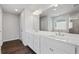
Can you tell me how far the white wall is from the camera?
5.15 metres

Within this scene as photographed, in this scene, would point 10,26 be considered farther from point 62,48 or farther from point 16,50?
point 62,48

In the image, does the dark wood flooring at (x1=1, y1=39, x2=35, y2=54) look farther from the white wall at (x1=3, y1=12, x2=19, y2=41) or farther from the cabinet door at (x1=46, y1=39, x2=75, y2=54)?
the white wall at (x1=3, y1=12, x2=19, y2=41)

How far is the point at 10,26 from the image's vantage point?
18.0ft

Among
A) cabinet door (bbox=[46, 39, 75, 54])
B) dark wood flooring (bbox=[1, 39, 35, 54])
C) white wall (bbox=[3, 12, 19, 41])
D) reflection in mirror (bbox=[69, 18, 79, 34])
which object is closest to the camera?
cabinet door (bbox=[46, 39, 75, 54])

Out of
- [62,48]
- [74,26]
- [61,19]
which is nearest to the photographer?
[62,48]

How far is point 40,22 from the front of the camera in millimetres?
2756

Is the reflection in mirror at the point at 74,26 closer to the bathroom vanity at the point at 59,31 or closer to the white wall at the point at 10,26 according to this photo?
the bathroom vanity at the point at 59,31

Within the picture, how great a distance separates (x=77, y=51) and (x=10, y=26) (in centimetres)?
519

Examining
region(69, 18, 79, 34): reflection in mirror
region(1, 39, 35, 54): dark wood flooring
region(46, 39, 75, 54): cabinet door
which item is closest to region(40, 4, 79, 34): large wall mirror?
region(69, 18, 79, 34): reflection in mirror

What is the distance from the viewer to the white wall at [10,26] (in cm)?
515

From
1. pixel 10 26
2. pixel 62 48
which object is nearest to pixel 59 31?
pixel 62 48

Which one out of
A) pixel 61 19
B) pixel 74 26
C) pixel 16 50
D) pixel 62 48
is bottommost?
pixel 16 50

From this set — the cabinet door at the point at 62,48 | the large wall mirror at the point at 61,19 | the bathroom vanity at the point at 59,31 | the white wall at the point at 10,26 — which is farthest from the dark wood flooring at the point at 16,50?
the white wall at the point at 10,26

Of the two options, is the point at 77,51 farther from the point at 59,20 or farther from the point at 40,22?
the point at 40,22
